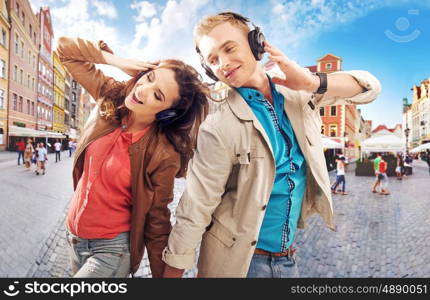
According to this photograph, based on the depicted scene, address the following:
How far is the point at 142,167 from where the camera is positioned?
87cm

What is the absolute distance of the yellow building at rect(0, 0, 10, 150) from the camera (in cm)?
115

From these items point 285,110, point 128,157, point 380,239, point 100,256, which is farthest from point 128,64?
point 380,239

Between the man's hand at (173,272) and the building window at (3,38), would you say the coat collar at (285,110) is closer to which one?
the man's hand at (173,272)

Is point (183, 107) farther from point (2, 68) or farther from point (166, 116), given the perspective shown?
point (2, 68)

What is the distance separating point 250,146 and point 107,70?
62 cm

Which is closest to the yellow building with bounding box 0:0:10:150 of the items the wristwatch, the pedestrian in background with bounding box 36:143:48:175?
the pedestrian in background with bounding box 36:143:48:175

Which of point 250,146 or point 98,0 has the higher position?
point 98,0

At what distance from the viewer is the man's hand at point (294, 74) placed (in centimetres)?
69

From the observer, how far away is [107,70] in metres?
0.97

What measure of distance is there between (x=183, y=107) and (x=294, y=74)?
0.40 m

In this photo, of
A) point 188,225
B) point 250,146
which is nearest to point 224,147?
point 250,146

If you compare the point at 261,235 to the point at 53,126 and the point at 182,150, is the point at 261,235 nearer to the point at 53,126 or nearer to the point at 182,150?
the point at 182,150

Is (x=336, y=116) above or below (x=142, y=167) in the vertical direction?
above

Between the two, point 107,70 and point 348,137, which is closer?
point 107,70
